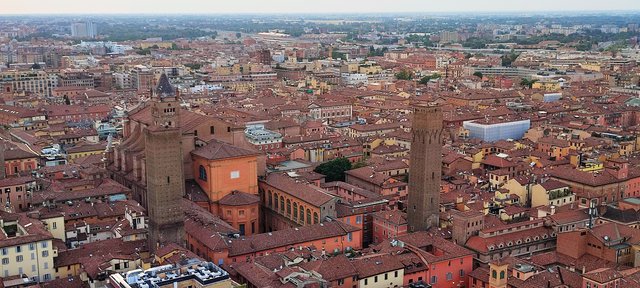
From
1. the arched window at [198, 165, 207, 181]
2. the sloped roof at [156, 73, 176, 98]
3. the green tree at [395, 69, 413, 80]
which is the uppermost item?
the sloped roof at [156, 73, 176, 98]

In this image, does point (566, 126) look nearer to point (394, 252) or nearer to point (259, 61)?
point (394, 252)

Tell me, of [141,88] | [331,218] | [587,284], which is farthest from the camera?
[141,88]

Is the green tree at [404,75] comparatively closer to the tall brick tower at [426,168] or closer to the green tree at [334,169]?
the green tree at [334,169]

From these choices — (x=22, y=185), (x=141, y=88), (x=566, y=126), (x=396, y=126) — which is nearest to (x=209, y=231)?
(x=22, y=185)

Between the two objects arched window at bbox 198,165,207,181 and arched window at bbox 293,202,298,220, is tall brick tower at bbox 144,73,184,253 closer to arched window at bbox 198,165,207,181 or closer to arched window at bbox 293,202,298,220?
arched window at bbox 198,165,207,181

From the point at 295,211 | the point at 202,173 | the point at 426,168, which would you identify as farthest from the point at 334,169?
the point at 426,168

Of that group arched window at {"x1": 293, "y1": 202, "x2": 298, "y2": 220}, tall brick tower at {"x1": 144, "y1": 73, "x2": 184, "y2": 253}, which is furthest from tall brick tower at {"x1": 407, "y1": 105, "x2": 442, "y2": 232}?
tall brick tower at {"x1": 144, "y1": 73, "x2": 184, "y2": 253}

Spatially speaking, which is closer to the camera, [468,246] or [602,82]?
[468,246]
